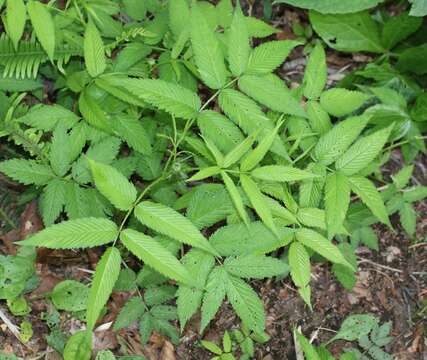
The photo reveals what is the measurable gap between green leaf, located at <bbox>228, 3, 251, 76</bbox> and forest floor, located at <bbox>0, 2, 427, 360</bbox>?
1231 mm

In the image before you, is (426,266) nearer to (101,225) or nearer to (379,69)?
(379,69)

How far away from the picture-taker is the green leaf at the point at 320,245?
204 cm

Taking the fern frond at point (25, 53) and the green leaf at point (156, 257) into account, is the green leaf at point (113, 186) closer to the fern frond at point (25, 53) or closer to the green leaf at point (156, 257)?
the green leaf at point (156, 257)

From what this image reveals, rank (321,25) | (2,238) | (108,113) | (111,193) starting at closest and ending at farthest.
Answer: (111,193) → (108,113) → (2,238) → (321,25)

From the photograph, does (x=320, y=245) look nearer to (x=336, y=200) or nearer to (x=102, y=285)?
(x=336, y=200)

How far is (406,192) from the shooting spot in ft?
9.78

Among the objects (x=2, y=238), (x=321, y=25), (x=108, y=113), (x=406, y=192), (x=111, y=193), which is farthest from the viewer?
(x=321, y=25)

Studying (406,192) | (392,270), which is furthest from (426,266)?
(406,192)

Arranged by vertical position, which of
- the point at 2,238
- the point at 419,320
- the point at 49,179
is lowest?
the point at 419,320

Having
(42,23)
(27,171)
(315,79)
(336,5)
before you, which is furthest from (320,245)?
(336,5)

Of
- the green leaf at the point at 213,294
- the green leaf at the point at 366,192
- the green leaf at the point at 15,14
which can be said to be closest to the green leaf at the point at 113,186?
the green leaf at the point at 213,294

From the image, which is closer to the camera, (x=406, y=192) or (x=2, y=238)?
(x=2, y=238)

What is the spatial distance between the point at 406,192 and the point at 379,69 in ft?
2.44

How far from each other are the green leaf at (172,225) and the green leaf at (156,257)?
2.2 inches
